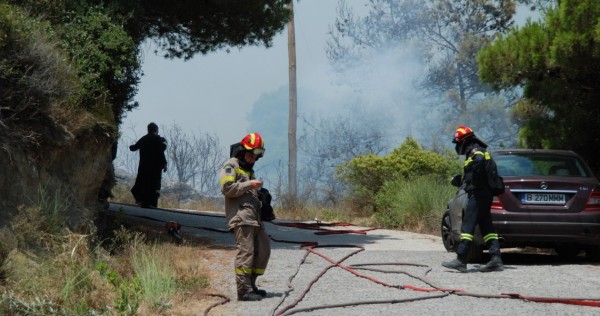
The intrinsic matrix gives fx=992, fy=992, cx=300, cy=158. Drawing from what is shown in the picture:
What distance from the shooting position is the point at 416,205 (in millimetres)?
20641

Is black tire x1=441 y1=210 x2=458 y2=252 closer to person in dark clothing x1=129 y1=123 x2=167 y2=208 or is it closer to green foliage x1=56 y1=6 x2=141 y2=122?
green foliage x1=56 y1=6 x2=141 y2=122

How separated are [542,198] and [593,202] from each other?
0.67 m

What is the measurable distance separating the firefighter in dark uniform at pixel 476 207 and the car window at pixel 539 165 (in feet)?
3.18

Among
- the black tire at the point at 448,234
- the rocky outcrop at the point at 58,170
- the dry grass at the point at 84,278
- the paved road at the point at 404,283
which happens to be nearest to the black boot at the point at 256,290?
the paved road at the point at 404,283

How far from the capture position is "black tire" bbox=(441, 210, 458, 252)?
1381cm

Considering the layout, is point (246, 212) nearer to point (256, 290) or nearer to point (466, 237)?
point (256, 290)

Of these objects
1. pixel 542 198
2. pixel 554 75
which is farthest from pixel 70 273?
pixel 554 75

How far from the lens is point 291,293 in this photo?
10.2 metres

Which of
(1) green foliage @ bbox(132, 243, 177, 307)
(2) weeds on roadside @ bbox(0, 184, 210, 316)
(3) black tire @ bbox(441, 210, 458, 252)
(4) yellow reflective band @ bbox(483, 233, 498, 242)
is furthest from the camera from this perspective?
(3) black tire @ bbox(441, 210, 458, 252)

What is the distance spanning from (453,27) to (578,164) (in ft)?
97.0

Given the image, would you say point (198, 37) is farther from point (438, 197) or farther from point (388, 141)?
point (388, 141)

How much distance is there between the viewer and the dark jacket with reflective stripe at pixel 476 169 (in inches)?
464

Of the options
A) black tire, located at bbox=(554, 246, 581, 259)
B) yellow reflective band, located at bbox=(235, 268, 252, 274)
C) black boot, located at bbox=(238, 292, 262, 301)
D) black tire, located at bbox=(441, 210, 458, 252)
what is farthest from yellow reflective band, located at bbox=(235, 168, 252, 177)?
black tire, located at bbox=(554, 246, 581, 259)

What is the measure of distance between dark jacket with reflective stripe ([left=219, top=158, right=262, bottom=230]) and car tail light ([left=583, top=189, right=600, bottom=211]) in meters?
4.81
